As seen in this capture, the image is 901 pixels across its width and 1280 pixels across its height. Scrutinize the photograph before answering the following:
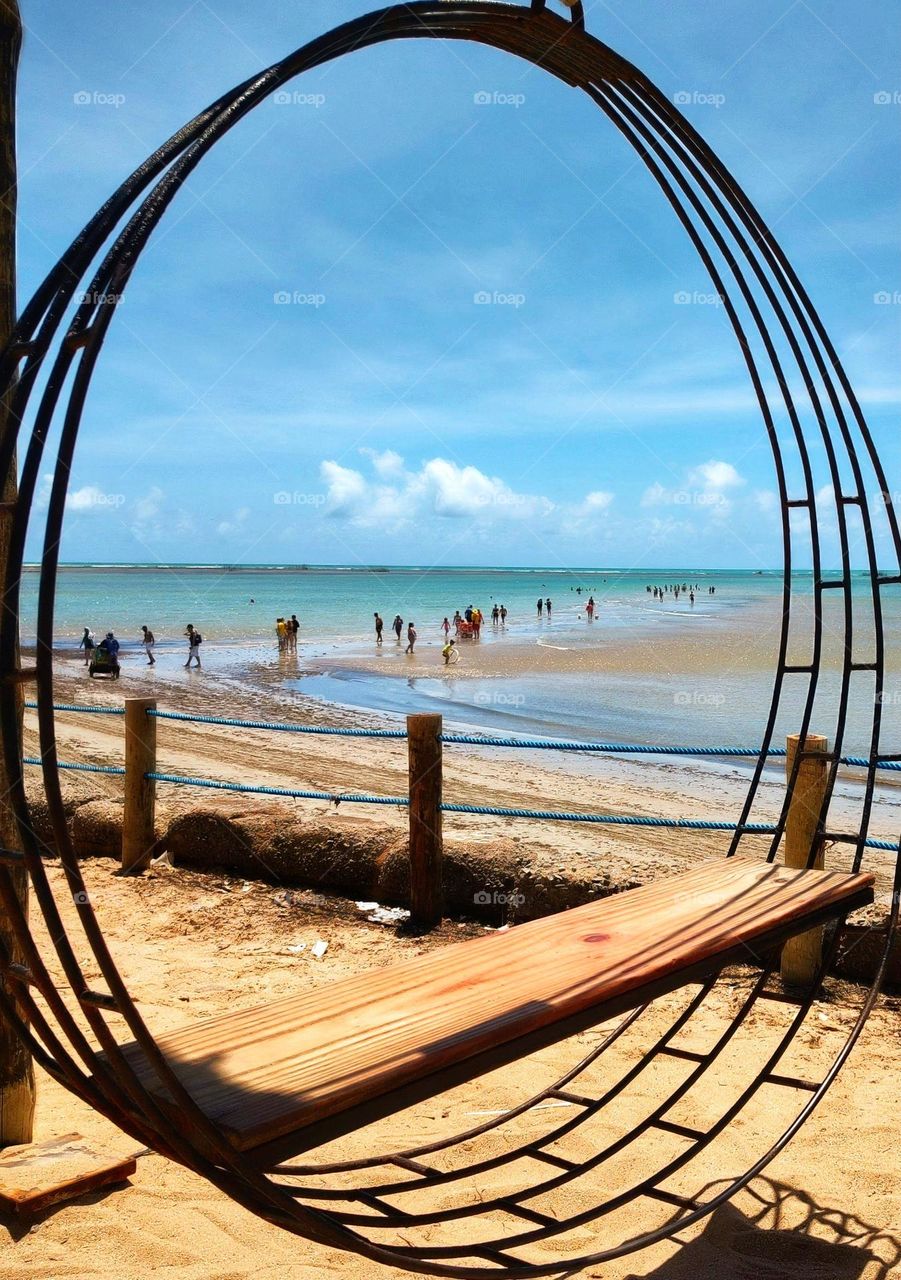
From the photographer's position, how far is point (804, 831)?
4559mm

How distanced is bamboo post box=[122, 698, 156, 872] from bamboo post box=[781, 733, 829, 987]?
3740 millimetres

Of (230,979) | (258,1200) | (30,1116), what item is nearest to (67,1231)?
(30,1116)

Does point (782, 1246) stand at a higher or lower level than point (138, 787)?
lower

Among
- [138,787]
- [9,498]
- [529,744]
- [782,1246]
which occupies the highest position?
[9,498]

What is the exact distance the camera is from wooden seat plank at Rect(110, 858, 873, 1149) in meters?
1.90

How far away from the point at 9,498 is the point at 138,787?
3745 millimetres

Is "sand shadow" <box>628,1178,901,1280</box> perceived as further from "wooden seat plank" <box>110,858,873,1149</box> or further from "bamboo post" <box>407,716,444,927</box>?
"bamboo post" <box>407,716,444,927</box>

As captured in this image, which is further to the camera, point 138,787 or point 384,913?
point 138,787

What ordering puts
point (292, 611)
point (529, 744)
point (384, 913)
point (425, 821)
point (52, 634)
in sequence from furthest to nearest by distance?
point (292, 611)
point (529, 744)
point (384, 913)
point (425, 821)
point (52, 634)

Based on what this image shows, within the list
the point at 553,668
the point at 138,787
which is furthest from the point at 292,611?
the point at 138,787

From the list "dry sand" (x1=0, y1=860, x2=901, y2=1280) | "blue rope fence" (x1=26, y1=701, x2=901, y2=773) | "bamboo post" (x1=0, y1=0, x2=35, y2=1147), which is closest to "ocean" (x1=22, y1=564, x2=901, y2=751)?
"blue rope fence" (x1=26, y1=701, x2=901, y2=773)

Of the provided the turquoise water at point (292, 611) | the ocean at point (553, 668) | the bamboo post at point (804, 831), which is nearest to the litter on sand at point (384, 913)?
the bamboo post at point (804, 831)

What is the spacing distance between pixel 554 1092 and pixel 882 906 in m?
2.21

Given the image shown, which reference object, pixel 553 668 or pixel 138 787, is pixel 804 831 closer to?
→ pixel 138 787
